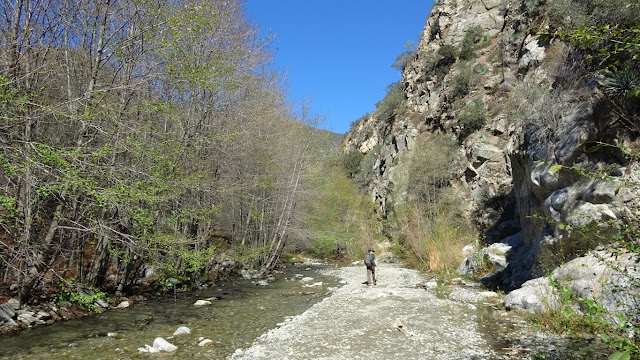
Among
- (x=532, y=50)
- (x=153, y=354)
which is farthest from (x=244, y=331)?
(x=532, y=50)

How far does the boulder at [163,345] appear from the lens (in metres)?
6.83

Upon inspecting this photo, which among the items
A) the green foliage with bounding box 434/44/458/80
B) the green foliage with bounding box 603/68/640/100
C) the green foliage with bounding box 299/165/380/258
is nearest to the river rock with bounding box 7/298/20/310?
the green foliage with bounding box 299/165/380/258

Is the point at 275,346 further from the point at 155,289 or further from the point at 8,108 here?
the point at 155,289

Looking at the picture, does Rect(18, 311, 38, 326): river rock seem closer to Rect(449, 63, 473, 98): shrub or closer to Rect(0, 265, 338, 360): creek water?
Rect(0, 265, 338, 360): creek water

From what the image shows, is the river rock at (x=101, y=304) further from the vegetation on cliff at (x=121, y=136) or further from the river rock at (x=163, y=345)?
the river rock at (x=163, y=345)

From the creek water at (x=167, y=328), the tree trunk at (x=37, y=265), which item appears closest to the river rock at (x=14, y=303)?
the tree trunk at (x=37, y=265)

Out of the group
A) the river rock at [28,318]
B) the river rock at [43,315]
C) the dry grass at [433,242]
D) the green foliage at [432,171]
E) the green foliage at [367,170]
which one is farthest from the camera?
the green foliage at [367,170]

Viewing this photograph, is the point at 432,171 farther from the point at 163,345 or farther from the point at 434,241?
the point at 163,345

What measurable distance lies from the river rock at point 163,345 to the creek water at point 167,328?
0.15 m

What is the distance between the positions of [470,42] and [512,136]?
2377cm

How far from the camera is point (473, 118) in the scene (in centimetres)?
2584

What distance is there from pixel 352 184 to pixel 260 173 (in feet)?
74.7

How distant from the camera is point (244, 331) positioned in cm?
822

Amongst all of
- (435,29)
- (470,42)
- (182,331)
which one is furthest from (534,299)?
(435,29)
